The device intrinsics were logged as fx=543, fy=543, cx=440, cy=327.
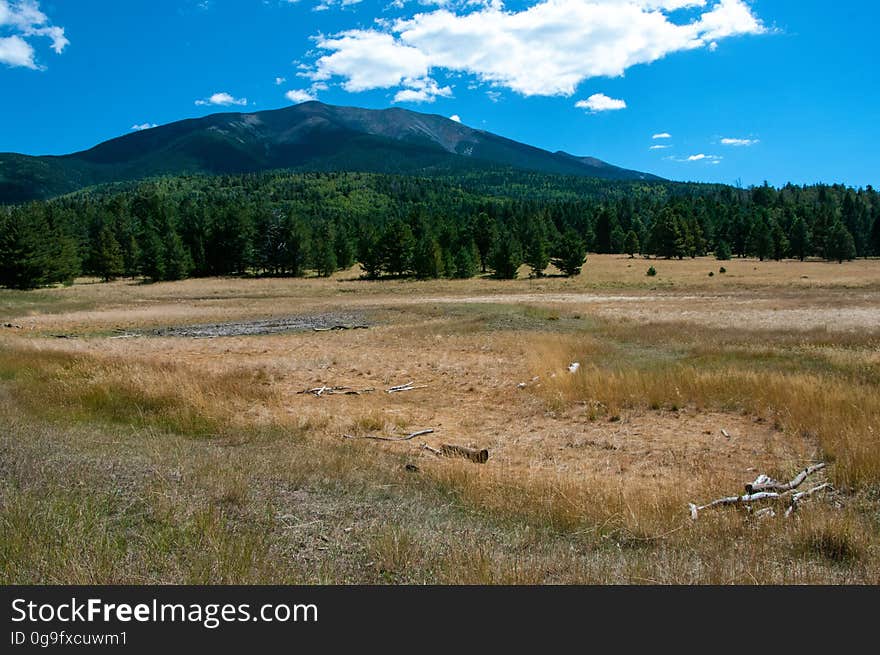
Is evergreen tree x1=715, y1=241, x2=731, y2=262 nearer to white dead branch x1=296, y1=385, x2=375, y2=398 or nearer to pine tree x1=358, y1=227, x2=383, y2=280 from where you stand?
pine tree x1=358, y1=227, x2=383, y2=280

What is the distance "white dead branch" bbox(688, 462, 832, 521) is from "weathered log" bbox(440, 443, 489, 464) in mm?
3904

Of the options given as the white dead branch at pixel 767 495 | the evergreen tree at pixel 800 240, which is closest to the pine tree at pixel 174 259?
the white dead branch at pixel 767 495

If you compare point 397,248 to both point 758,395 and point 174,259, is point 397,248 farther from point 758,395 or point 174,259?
point 758,395

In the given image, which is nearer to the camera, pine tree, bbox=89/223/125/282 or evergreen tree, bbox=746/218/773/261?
pine tree, bbox=89/223/125/282

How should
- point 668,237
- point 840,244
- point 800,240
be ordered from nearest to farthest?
1. point 840,244
2. point 668,237
3. point 800,240

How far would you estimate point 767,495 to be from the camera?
24.6 feet

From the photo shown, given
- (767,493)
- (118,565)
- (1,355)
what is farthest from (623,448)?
(1,355)

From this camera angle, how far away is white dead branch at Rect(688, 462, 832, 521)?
6.95 m

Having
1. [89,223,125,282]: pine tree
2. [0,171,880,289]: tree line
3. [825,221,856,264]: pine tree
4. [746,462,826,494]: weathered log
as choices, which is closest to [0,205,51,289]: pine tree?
[0,171,880,289]: tree line

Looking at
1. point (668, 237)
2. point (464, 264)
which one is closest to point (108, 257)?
point (464, 264)

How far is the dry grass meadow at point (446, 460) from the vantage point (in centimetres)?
506

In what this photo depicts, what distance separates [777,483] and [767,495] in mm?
681
